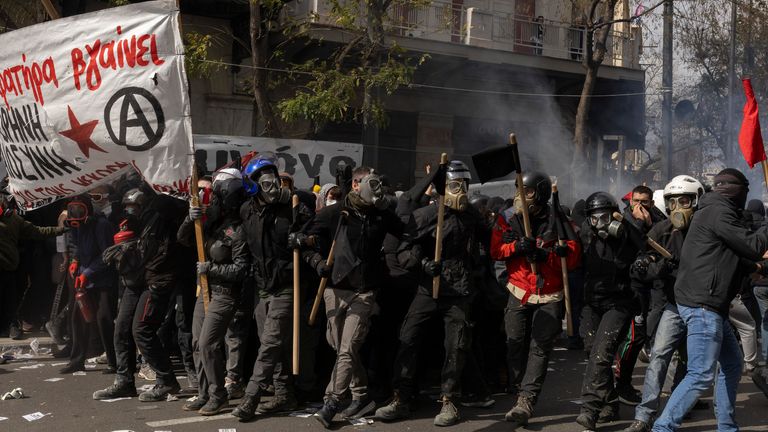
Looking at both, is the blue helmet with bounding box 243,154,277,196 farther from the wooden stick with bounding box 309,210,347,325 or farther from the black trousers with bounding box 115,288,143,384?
the black trousers with bounding box 115,288,143,384

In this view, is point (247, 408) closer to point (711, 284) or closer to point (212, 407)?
point (212, 407)

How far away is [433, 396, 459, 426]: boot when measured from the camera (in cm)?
693

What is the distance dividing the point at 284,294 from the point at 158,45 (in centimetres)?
210

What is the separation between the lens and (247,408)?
22.6ft

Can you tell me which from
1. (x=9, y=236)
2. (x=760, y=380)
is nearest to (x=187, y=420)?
(x=9, y=236)

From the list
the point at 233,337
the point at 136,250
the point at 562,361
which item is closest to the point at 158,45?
the point at 136,250

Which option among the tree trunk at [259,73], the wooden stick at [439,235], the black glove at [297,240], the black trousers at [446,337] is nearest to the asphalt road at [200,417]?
the black trousers at [446,337]

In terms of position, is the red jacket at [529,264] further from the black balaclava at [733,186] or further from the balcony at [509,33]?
the balcony at [509,33]

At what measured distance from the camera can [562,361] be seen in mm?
9922

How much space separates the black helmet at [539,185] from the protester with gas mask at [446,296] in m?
0.46

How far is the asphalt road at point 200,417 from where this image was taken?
22.5 ft

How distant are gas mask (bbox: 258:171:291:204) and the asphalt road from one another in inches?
63.0

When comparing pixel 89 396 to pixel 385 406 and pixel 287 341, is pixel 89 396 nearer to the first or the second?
pixel 287 341

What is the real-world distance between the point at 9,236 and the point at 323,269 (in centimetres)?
448
